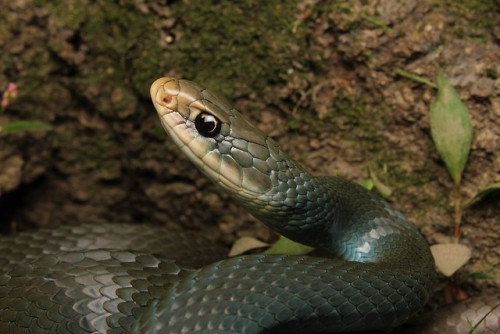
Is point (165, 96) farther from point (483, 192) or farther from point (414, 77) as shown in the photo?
point (483, 192)

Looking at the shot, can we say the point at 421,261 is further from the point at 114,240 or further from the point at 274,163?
the point at 114,240

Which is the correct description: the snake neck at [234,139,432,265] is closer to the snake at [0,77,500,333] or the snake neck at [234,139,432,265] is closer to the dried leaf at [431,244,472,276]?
the snake at [0,77,500,333]

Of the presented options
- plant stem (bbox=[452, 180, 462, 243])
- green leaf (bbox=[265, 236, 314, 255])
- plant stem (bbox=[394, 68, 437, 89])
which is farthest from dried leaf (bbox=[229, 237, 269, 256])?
plant stem (bbox=[394, 68, 437, 89])

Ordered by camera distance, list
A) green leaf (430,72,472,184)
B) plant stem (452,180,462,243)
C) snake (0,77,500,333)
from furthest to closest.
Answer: plant stem (452,180,462,243), green leaf (430,72,472,184), snake (0,77,500,333)

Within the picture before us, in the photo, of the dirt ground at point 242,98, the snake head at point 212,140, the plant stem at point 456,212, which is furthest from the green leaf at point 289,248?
the plant stem at point 456,212

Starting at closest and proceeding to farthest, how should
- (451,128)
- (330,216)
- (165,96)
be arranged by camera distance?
1. (165,96)
2. (330,216)
3. (451,128)

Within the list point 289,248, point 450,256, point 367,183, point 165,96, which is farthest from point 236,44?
point 450,256

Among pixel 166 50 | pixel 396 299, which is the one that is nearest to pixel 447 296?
pixel 396 299
